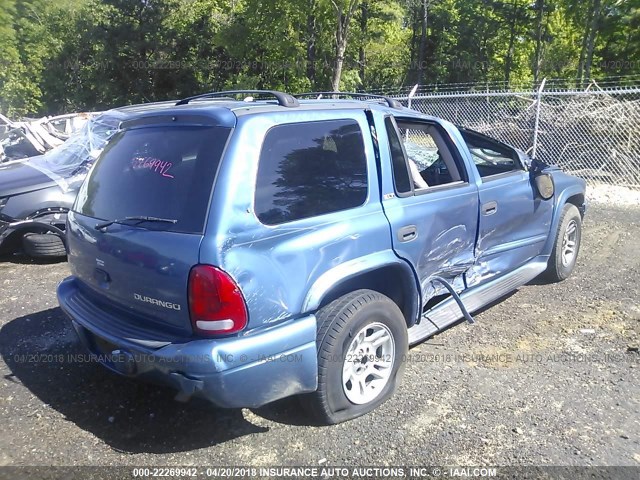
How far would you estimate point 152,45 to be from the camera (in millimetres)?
32906

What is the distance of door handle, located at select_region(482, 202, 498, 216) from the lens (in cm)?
425

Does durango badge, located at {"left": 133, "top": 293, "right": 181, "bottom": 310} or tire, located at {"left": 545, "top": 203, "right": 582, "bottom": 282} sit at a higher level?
durango badge, located at {"left": 133, "top": 293, "right": 181, "bottom": 310}

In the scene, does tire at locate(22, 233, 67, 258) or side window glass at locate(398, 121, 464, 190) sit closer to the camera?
side window glass at locate(398, 121, 464, 190)

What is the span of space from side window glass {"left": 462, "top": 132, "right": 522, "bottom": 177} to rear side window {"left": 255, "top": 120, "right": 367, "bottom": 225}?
1.83 metres

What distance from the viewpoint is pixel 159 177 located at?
9.89ft

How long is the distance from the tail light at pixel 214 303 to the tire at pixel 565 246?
3832mm

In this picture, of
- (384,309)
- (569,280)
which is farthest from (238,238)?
(569,280)

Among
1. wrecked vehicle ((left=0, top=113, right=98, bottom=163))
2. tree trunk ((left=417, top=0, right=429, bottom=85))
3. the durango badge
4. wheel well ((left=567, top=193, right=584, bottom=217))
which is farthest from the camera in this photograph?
tree trunk ((left=417, top=0, right=429, bottom=85))

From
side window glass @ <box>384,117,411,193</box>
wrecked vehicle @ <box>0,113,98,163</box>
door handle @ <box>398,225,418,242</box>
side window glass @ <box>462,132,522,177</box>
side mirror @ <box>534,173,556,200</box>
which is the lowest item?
wrecked vehicle @ <box>0,113,98,163</box>

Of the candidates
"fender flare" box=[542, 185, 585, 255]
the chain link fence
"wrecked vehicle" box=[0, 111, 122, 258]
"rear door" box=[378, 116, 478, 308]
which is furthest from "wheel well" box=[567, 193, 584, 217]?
"wrecked vehicle" box=[0, 111, 122, 258]

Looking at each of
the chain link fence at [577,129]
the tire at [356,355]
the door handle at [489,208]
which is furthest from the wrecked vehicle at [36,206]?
the chain link fence at [577,129]

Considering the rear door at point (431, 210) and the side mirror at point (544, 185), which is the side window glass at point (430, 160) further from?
the side mirror at point (544, 185)

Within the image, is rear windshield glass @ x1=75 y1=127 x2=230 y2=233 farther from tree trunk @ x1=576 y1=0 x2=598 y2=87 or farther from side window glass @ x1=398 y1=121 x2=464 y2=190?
tree trunk @ x1=576 y1=0 x2=598 y2=87

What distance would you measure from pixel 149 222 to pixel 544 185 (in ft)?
11.8
